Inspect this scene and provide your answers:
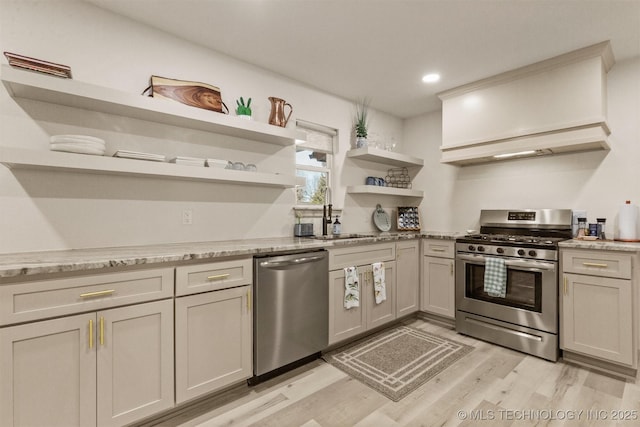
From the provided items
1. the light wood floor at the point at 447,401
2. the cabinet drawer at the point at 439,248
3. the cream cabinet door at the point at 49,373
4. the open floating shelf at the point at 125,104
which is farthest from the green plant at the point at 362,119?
the cream cabinet door at the point at 49,373

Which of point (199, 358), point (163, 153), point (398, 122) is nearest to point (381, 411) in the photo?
point (199, 358)

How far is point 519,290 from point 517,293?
34mm

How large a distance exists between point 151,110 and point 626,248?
11.3 feet

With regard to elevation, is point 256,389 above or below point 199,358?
below

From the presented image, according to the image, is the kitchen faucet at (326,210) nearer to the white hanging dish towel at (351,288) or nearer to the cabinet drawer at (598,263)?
the white hanging dish towel at (351,288)

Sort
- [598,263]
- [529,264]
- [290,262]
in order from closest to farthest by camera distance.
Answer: [290,262] → [598,263] → [529,264]

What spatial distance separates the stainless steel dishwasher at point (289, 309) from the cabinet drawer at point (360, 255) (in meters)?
0.13

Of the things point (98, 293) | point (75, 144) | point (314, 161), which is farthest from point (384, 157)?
point (98, 293)

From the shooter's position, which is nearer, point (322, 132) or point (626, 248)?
point (626, 248)

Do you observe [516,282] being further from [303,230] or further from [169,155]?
[169,155]

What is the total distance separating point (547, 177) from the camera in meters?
3.12

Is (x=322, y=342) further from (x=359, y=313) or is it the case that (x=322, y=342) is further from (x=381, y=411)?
(x=381, y=411)

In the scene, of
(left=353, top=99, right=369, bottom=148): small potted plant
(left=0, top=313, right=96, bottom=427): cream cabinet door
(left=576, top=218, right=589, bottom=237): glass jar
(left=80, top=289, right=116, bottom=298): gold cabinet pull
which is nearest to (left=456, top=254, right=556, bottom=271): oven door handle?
(left=576, top=218, right=589, bottom=237): glass jar

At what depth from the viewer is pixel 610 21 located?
2188 mm
